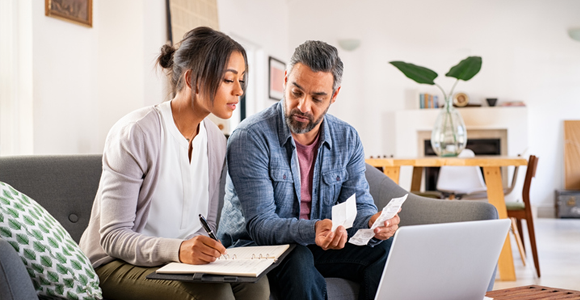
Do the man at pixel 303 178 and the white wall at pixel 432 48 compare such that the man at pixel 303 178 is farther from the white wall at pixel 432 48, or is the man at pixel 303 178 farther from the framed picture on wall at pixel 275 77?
the framed picture on wall at pixel 275 77

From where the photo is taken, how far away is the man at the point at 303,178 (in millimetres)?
1618

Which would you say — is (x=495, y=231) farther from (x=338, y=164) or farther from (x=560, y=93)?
(x=560, y=93)

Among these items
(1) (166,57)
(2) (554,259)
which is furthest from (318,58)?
(2) (554,259)

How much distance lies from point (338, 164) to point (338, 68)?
328mm

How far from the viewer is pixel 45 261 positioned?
4.09 ft

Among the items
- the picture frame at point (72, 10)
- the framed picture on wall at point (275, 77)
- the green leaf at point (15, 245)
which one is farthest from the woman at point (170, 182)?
the framed picture on wall at point (275, 77)

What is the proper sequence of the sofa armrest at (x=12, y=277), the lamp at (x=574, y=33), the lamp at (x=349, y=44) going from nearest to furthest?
1. the sofa armrest at (x=12, y=277)
2. the lamp at (x=574, y=33)
3. the lamp at (x=349, y=44)

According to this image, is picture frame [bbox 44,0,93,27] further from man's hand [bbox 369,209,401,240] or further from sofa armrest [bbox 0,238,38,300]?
man's hand [bbox 369,209,401,240]

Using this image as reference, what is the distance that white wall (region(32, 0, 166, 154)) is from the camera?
331 cm

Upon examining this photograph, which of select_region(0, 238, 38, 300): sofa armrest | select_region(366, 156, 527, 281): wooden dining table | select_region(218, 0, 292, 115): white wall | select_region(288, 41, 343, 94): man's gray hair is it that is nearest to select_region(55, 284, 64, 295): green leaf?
select_region(0, 238, 38, 300): sofa armrest

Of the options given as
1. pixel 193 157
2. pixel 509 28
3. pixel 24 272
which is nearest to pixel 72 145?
pixel 193 157

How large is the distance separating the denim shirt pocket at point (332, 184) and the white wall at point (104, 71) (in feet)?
6.26

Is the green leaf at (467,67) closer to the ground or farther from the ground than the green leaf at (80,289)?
farther from the ground

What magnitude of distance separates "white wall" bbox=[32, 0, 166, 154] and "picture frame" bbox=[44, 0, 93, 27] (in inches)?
1.8
